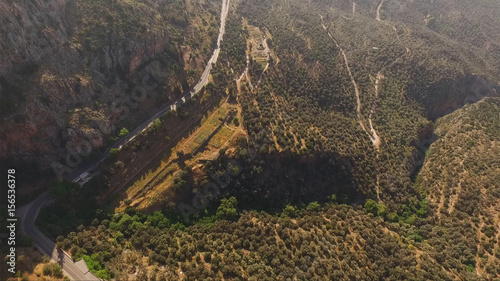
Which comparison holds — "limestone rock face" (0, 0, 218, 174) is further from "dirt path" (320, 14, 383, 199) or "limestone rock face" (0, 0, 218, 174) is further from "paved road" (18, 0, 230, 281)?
"dirt path" (320, 14, 383, 199)

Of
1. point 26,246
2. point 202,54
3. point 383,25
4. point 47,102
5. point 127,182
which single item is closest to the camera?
point 26,246

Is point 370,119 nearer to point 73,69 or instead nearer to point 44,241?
point 73,69

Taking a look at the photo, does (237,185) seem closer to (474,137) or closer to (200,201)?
(200,201)

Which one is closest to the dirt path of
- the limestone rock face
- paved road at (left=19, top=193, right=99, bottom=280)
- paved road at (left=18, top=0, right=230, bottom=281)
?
the limestone rock face

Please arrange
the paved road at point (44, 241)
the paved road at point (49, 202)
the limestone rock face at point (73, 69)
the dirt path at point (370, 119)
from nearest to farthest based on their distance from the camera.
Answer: the paved road at point (44, 241), the paved road at point (49, 202), the limestone rock face at point (73, 69), the dirt path at point (370, 119)

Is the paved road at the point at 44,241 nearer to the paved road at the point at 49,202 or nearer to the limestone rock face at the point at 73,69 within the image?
the paved road at the point at 49,202

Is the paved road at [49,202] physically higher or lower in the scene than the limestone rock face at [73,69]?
lower

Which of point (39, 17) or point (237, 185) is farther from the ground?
point (39, 17)

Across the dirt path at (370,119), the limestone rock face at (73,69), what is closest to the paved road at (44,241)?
the limestone rock face at (73,69)

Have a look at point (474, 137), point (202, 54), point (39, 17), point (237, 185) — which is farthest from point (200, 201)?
point (474, 137)

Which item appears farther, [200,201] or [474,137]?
[474,137]

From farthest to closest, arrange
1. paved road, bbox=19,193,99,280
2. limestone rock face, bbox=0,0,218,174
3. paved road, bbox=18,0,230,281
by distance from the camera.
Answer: limestone rock face, bbox=0,0,218,174, paved road, bbox=18,0,230,281, paved road, bbox=19,193,99,280
